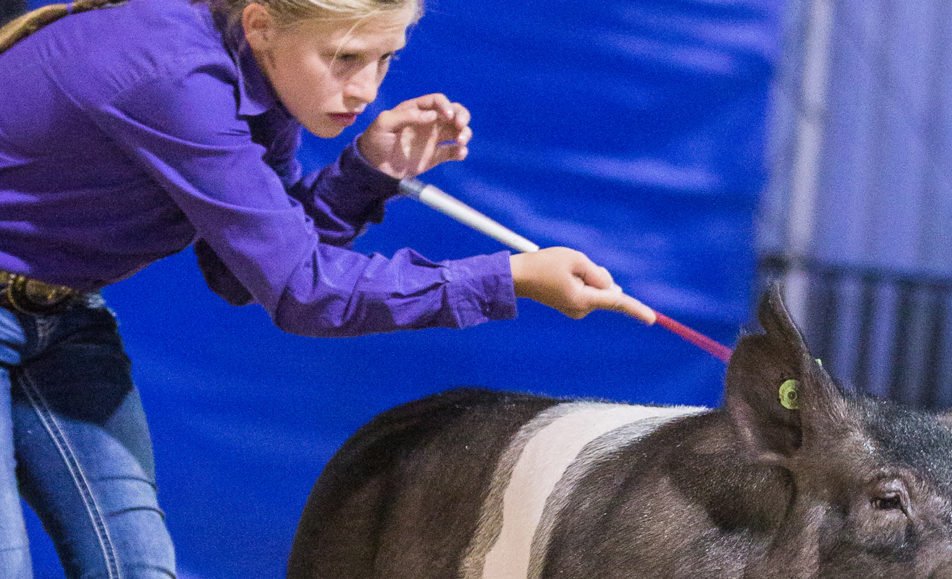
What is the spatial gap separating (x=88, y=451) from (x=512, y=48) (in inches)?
53.1

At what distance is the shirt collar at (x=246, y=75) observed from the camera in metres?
1.48

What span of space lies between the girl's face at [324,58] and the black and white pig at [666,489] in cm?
46

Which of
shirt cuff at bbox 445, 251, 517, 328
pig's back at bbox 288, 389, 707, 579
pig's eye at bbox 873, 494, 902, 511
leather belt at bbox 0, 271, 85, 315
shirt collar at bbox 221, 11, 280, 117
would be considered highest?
shirt collar at bbox 221, 11, 280, 117

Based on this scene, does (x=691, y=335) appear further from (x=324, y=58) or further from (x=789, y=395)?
(x=324, y=58)

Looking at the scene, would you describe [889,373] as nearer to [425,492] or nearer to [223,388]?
[223,388]

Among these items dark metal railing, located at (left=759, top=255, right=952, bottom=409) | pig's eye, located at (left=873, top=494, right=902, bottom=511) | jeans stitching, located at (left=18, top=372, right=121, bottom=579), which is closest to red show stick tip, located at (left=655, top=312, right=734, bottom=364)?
pig's eye, located at (left=873, top=494, right=902, bottom=511)

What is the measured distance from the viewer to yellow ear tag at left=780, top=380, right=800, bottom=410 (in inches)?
54.6

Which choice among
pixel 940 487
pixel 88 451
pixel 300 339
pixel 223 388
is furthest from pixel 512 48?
pixel 940 487

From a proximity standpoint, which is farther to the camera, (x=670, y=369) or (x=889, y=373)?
(x=889, y=373)

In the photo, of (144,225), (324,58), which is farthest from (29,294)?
(324,58)

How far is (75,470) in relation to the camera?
59.8 inches

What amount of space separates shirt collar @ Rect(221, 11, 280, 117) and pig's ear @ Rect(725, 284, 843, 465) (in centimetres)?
59

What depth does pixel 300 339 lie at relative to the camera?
251 cm

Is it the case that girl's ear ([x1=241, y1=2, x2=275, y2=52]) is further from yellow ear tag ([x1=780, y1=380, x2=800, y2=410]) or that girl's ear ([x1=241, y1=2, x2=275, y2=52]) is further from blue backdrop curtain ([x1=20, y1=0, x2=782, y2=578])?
blue backdrop curtain ([x1=20, y1=0, x2=782, y2=578])
